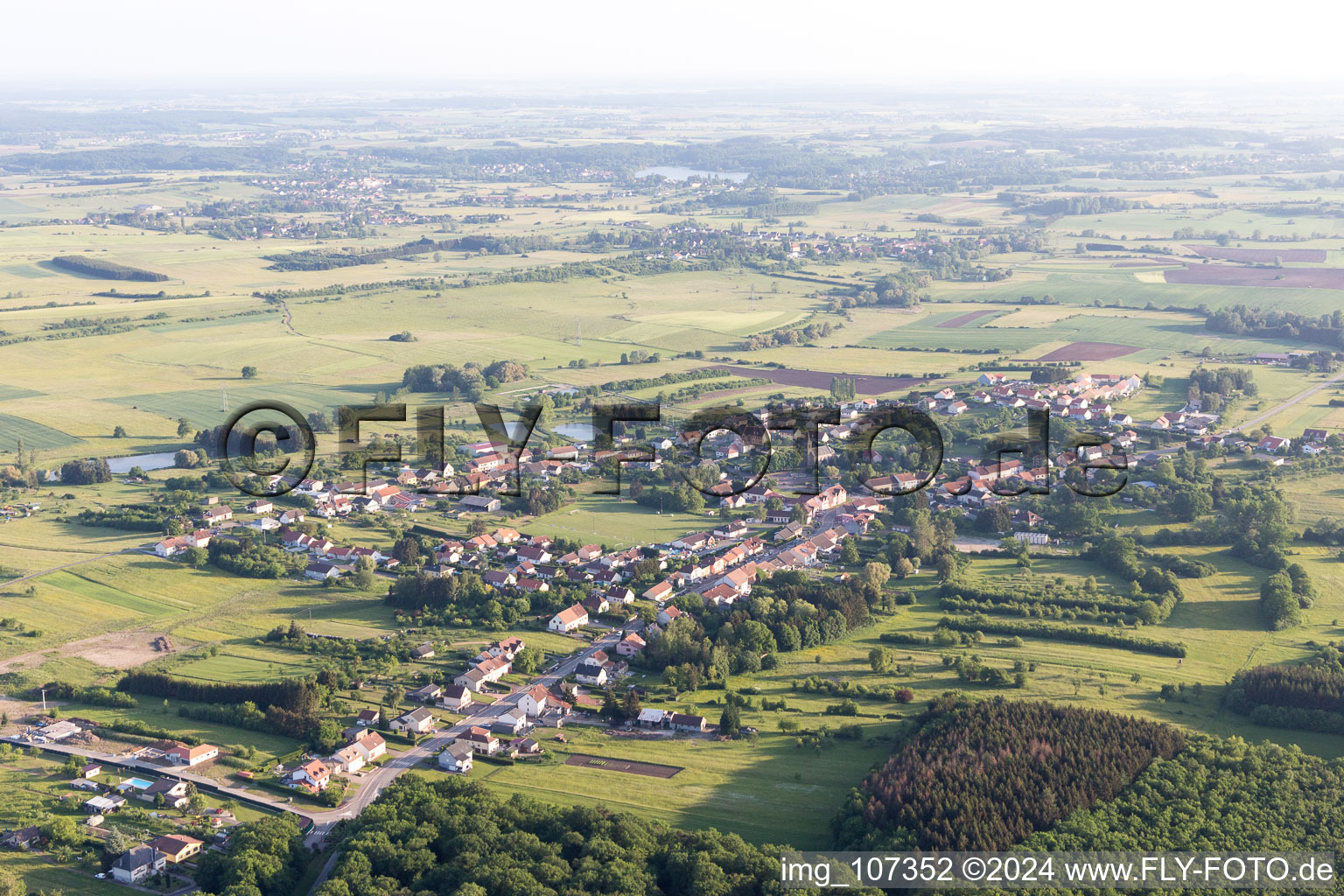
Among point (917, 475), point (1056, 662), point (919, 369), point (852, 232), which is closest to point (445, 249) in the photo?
point (852, 232)

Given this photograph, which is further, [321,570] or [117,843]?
[321,570]

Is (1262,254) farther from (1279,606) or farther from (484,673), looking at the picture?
(484,673)

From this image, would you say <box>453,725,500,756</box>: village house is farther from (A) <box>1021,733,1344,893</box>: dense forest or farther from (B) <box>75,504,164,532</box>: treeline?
(B) <box>75,504,164,532</box>: treeline

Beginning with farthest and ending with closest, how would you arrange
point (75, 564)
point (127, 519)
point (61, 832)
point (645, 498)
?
point (645, 498)
point (127, 519)
point (75, 564)
point (61, 832)

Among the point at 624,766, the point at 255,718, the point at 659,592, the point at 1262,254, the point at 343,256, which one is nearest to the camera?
the point at 624,766

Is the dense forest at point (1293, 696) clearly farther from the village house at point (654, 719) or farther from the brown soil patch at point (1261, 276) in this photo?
the brown soil patch at point (1261, 276)

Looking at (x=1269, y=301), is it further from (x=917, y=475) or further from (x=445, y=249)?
(x=445, y=249)

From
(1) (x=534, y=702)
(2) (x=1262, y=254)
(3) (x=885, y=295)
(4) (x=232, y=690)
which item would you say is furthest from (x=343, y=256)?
(1) (x=534, y=702)
